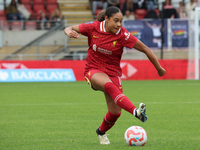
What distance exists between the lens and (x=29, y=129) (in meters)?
6.25

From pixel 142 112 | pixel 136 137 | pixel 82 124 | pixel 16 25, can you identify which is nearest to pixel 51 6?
pixel 16 25

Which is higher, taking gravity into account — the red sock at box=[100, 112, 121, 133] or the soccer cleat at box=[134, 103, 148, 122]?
the soccer cleat at box=[134, 103, 148, 122]

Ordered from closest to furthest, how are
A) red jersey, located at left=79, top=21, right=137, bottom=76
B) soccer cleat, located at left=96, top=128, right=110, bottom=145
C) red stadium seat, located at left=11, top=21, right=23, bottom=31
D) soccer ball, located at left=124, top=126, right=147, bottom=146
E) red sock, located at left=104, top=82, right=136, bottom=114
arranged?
1. red sock, located at left=104, top=82, right=136, bottom=114
2. soccer ball, located at left=124, top=126, right=147, bottom=146
3. red jersey, located at left=79, top=21, right=137, bottom=76
4. soccer cleat, located at left=96, top=128, right=110, bottom=145
5. red stadium seat, located at left=11, top=21, right=23, bottom=31

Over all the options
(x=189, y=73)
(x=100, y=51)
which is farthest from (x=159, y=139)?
(x=189, y=73)

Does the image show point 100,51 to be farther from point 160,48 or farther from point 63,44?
point 63,44

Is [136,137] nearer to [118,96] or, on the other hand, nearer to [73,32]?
[118,96]

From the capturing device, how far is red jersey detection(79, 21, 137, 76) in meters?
4.84

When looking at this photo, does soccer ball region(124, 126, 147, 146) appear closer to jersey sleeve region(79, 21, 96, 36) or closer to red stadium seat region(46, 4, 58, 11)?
jersey sleeve region(79, 21, 96, 36)

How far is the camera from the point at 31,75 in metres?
18.3

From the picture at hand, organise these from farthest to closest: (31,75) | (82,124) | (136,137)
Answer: (31,75), (82,124), (136,137)

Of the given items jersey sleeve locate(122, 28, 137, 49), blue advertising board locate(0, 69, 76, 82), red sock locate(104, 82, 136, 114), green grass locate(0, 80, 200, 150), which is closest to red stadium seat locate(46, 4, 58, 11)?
blue advertising board locate(0, 69, 76, 82)

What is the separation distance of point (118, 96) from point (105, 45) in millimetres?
770

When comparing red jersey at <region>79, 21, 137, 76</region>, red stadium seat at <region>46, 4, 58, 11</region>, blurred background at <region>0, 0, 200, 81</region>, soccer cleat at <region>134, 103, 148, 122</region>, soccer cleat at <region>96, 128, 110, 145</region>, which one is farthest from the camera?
red stadium seat at <region>46, 4, 58, 11</region>

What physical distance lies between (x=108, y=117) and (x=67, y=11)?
20.6m
